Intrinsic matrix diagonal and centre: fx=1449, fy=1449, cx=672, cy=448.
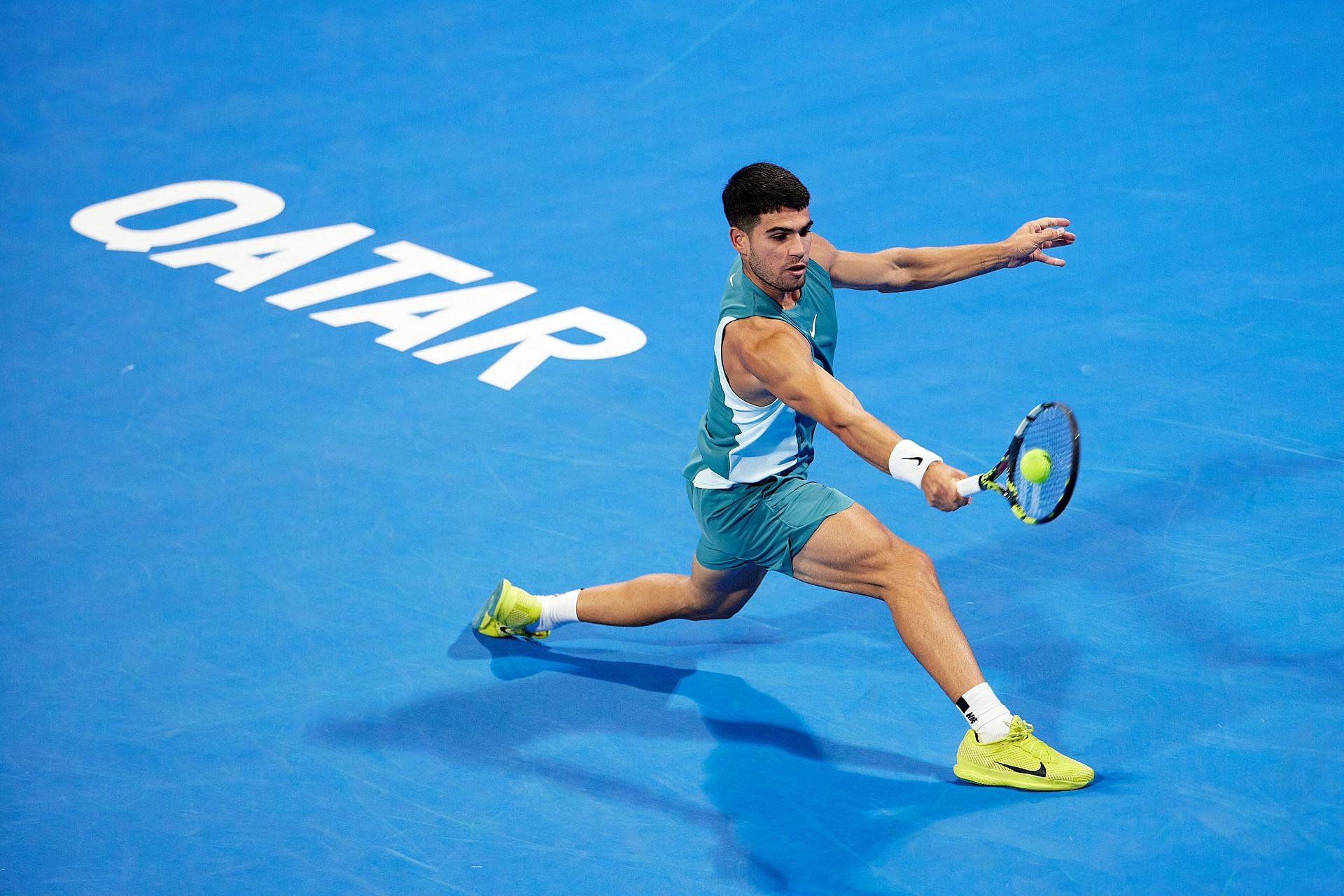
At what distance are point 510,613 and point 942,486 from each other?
1959 mm

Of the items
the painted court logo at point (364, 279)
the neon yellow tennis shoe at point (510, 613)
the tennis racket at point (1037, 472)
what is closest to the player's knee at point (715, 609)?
the neon yellow tennis shoe at point (510, 613)

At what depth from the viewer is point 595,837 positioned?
4297 millimetres

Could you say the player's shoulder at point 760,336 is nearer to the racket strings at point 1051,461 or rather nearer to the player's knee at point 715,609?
the racket strings at point 1051,461

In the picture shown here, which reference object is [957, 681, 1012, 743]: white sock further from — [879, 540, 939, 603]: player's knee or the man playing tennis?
[879, 540, 939, 603]: player's knee

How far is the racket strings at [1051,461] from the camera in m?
3.87

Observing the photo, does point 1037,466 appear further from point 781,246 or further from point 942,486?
point 781,246

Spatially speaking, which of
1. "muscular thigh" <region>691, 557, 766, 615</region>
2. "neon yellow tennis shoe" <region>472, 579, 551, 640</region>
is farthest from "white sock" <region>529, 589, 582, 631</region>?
"muscular thigh" <region>691, 557, 766, 615</region>

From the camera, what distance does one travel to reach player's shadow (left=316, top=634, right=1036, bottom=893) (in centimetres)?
418

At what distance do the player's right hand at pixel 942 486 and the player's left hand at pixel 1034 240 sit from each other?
1333 millimetres

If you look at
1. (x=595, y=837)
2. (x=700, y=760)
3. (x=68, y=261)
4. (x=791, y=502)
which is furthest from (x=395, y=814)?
(x=68, y=261)

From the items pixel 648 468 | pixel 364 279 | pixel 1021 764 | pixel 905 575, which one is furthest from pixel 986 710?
pixel 364 279

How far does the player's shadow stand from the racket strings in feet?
3.05

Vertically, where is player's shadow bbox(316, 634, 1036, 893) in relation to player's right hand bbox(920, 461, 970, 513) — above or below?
below

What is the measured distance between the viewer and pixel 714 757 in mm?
4609
